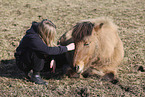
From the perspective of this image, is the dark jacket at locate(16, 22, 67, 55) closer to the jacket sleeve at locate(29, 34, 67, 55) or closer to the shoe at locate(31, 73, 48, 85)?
the jacket sleeve at locate(29, 34, 67, 55)

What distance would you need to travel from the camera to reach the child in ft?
9.54

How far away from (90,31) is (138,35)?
3558 mm

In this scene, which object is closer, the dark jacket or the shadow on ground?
the dark jacket

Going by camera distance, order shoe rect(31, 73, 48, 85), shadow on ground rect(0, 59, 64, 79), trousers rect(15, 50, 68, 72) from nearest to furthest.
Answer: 1. trousers rect(15, 50, 68, 72)
2. shoe rect(31, 73, 48, 85)
3. shadow on ground rect(0, 59, 64, 79)

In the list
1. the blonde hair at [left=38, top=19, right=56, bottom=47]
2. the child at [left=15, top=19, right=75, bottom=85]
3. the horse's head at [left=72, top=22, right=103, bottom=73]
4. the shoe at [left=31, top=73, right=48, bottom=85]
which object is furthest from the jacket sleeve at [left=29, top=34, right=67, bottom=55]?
the shoe at [left=31, top=73, right=48, bottom=85]

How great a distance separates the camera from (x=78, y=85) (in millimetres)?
3277

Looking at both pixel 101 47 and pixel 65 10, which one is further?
pixel 65 10

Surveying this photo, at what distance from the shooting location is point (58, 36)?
18.9 ft

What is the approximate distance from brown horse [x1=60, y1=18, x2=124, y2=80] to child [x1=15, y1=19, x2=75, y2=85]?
0.75 ft

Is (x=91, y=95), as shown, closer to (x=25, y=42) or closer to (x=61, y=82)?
(x=61, y=82)

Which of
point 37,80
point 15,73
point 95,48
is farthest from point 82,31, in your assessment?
point 15,73


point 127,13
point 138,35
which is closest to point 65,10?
point 127,13

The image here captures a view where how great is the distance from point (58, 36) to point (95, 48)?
275 cm

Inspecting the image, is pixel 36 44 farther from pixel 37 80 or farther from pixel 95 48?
pixel 95 48
